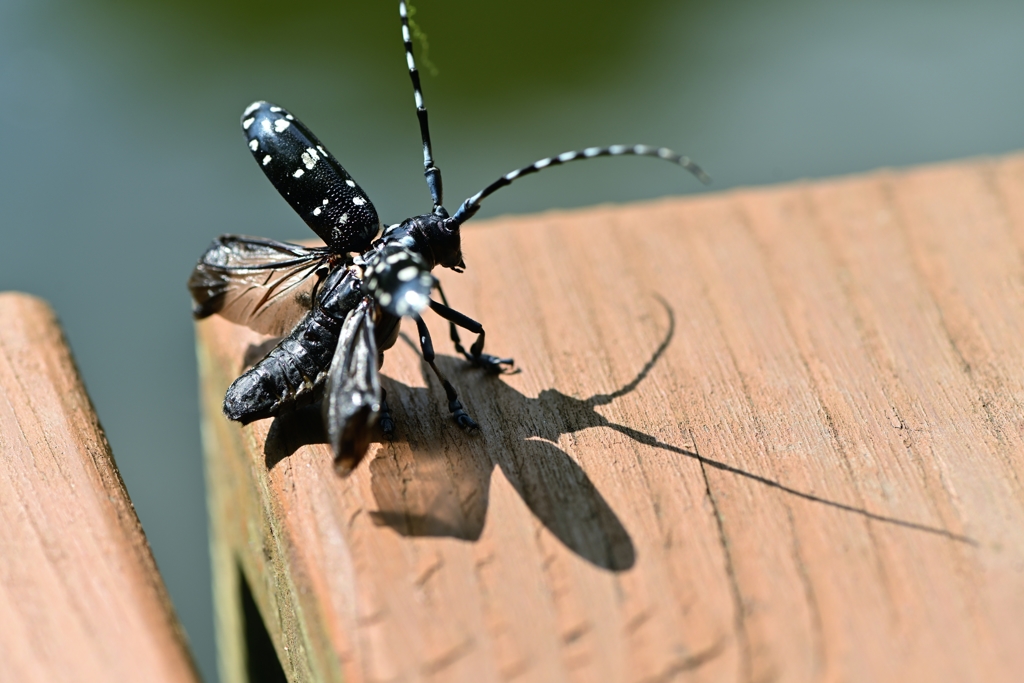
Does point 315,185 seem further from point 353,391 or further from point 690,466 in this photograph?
point 690,466

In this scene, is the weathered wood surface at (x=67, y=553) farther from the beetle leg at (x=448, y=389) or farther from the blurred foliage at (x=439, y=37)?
the blurred foliage at (x=439, y=37)

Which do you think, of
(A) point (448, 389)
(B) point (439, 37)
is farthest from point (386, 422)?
(B) point (439, 37)

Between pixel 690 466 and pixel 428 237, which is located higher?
pixel 428 237

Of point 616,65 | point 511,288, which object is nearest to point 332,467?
point 511,288

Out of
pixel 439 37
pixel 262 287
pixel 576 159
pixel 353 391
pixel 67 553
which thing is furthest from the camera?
pixel 439 37

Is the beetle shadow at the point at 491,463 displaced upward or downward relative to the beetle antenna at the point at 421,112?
downward

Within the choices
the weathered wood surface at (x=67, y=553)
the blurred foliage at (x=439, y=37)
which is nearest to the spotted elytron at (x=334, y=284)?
the weathered wood surface at (x=67, y=553)
